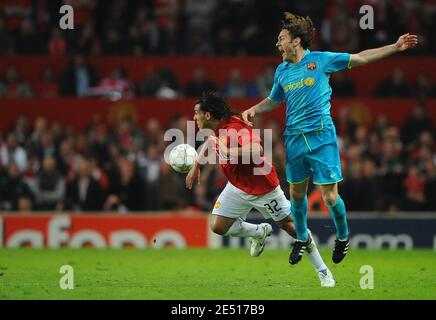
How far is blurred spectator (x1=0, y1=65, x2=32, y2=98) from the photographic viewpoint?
20.4 m

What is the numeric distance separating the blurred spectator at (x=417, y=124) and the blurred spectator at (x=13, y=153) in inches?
290

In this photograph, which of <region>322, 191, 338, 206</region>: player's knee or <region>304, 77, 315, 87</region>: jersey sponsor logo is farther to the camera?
<region>304, 77, 315, 87</region>: jersey sponsor logo

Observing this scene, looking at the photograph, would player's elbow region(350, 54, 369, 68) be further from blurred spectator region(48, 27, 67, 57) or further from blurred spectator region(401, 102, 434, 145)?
blurred spectator region(48, 27, 67, 57)

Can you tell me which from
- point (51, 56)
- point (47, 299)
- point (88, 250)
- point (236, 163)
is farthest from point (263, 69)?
point (47, 299)

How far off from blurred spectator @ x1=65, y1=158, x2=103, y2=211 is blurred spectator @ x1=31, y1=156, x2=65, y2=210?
26cm

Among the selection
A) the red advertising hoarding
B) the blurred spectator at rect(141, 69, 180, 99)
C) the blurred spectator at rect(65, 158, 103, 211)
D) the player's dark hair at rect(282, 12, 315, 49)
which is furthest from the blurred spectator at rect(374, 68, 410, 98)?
the player's dark hair at rect(282, 12, 315, 49)

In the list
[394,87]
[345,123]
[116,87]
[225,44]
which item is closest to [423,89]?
[394,87]

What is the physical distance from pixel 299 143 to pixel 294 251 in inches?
46.8

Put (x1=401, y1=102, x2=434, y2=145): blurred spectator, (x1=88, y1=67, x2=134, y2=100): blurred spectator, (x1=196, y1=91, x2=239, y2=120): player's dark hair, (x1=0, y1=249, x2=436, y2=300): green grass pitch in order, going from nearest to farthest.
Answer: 1. (x1=0, y1=249, x2=436, y2=300): green grass pitch
2. (x1=196, y1=91, x2=239, y2=120): player's dark hair
3. (x1=401, y1=102, x2=434, y2=145): blurred spectator
4. (x1=88, y1=67, x2=134, y2=100): blurred spectator

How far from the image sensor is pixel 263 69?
2069 centimetres

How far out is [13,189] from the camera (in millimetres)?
18531

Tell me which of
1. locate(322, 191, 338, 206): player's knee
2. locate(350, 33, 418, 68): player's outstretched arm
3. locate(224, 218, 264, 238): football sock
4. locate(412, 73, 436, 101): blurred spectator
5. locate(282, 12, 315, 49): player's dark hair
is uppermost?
locate(412, 73, 436, 101): blurred spectator

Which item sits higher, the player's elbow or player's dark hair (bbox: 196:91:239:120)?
the player's elbow

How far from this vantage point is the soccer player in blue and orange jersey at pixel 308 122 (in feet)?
35.5
